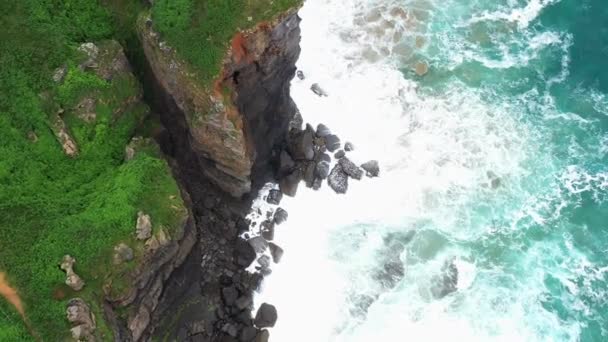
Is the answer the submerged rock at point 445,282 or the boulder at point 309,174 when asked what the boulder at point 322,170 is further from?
the submerged rock at point 445,282

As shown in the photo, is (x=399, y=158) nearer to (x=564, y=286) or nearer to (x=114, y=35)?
(x=564, y=286)

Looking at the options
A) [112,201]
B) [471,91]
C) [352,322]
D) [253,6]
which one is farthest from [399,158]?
[112,201]

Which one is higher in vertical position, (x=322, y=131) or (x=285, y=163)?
(x=322, y=131)

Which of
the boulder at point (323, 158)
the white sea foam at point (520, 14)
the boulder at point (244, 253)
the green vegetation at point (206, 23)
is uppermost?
the green vegetation at point (206, 23)

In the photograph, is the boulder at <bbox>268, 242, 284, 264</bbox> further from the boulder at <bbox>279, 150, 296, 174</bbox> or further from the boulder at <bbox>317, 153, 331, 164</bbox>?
the boulder at <bbox>317, 153, 331, 164</bbox>

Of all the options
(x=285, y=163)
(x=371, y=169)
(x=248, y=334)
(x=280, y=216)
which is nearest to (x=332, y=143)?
(x=371, y=169)

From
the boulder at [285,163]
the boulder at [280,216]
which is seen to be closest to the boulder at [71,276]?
the boulder at [280,216]

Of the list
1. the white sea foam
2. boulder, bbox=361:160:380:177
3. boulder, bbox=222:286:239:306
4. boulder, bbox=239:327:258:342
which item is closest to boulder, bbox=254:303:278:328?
boulder, bbox=239:327:258:342

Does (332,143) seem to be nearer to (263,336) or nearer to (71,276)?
(263,336)
